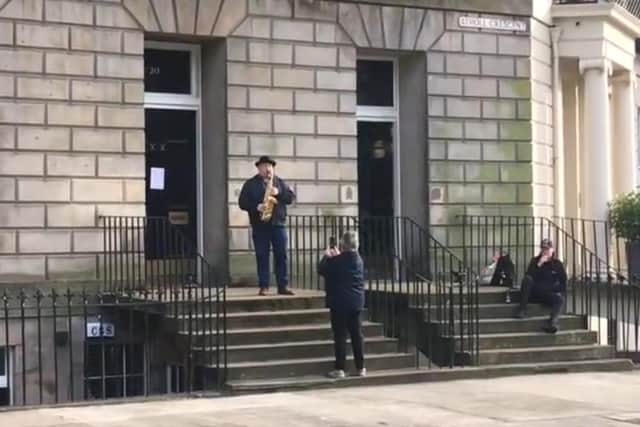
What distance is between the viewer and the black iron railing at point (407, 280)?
14945 millimetres

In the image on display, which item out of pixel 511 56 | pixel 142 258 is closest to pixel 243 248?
pixel 142 258

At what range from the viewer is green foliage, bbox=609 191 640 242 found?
19734mm

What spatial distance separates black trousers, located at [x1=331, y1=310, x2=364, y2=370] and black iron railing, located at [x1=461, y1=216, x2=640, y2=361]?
16.2 ft

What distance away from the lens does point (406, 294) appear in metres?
15.5

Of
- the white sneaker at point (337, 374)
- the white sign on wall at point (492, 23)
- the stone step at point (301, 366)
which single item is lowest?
the white sneaker at point (337, 374)

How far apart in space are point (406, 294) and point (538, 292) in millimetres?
1983

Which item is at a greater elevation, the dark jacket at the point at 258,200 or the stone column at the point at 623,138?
the stone column at the point at 623,138

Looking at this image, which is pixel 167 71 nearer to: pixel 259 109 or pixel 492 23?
pixel 259 109

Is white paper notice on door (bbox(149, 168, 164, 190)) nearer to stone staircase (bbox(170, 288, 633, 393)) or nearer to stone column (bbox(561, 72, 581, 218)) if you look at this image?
stone staircase (bbox(170, 288, 633, 393))

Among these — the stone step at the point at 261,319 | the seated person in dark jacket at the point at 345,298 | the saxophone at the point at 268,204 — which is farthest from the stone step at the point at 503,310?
the saxophone at the point at 268,204

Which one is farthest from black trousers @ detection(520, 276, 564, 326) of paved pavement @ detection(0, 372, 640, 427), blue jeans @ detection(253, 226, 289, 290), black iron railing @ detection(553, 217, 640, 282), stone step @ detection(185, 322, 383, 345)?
black iron railing @ detection(553, 217, 640, 282)

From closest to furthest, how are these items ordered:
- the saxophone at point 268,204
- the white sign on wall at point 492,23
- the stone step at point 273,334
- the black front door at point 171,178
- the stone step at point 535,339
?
1. the stone step at point 273,334
2. the saxophone at point 268,204
3. the stone step at point 535,339
4. the black front door at point 171,178
5. the white sign on wall at point 492,23

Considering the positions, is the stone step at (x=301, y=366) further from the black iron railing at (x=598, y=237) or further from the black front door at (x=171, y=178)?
the black iron railing at (x=598, y=237)

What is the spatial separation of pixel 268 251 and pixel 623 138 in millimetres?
9630
